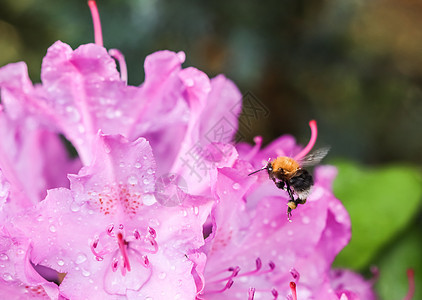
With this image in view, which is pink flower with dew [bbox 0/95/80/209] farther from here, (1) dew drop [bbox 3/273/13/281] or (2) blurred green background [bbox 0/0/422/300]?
(2) blurred green background [bbox 0/0/422/300]

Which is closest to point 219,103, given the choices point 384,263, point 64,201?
point 64,201

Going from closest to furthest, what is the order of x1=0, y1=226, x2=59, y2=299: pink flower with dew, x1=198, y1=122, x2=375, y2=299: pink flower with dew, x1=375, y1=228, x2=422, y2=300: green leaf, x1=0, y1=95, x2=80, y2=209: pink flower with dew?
x1=0, y1=226, x2=59, y2=299: pink flower with dew < x1=198, y1=122, x2=375, y2=299: pink flower with dew < x1=0, y1=95, x2=80, y2=209: pink flower with dew < x1=375, y1=228, x2=422, y2=300: green leaf

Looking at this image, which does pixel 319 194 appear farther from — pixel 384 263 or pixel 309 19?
pixel 309 19

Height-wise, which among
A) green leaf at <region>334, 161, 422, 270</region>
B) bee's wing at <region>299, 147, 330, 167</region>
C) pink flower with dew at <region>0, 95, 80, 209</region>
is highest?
bee's wing at <region>299, 147, 330, 167</region>

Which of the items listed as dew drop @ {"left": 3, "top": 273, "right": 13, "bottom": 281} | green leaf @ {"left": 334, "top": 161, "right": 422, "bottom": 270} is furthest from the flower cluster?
green leaf @ {"left": 334, "top": 161, "right": 422, "bottom": 270}

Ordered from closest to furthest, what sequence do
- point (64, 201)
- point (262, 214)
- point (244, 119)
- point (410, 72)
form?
1. point (64, 201)
2. point (262, 214)
3. point (244, 119)
4. point (410, 72)

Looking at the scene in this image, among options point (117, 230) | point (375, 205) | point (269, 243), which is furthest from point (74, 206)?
point (375, 205)
